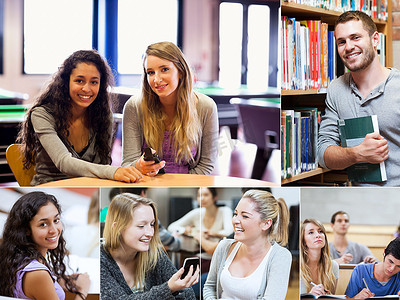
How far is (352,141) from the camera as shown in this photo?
2.41 metres

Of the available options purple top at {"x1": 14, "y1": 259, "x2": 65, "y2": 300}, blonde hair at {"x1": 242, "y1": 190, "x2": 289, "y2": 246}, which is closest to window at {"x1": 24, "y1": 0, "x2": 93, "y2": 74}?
purple top at {"x1": 14, "y1": 259, "x2": 65, "y2": 300}

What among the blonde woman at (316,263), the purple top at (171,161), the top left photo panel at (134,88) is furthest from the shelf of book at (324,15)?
the blonde woman at (316,263)

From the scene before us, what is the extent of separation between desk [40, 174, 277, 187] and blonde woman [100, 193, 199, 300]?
0.11m

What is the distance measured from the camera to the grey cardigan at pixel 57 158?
87.0 inches

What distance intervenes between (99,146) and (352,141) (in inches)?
47.9

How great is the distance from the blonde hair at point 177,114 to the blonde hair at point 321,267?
2.10 ft

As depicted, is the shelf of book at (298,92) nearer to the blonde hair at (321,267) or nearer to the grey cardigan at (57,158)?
the blonde hair at (321,267)

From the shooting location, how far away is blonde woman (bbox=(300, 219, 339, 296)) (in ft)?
6.97

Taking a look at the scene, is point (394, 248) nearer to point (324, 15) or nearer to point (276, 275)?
point (276, 275)

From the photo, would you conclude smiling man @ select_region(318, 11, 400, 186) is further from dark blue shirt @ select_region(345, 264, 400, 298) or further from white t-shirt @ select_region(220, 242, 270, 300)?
white t-shirt @ select_region(220, 242, 270, 300)

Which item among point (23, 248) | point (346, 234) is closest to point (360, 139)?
point (346, 234)

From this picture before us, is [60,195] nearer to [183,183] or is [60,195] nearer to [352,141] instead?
[183,183]

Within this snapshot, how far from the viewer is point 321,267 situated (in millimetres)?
2141

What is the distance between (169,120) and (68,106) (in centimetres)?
47
